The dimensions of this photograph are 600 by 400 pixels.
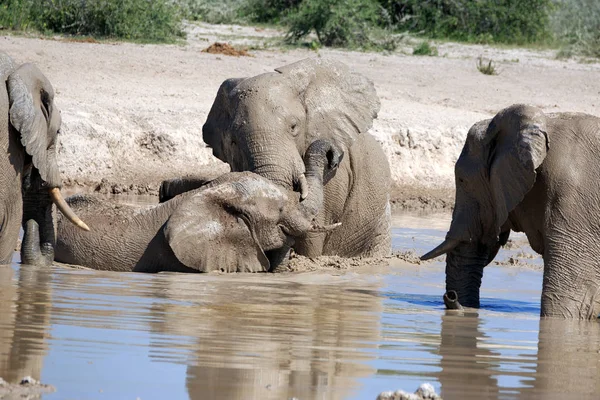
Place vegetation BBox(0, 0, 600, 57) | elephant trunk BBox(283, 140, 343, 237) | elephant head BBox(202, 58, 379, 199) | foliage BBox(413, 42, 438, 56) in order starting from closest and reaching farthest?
elephant trunk BBox(283, 140, 343, 237), elephant head BBox(202, 58, 379, 199), vegetation BBox(0, 0, 600, 57), foliage BBox(413, 42, 438, 56)

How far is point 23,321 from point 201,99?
35.9ft

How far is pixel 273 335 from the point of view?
18.8ft

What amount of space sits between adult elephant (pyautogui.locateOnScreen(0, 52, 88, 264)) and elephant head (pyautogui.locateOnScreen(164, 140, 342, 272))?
782 millimetres

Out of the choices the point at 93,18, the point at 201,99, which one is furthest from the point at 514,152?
the point at 93,18

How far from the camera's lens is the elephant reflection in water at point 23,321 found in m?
4.64

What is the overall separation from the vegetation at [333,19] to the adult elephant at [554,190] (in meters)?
13.5

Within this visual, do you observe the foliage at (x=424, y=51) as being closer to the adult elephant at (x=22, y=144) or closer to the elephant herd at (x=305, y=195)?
the elephant herd at (x=305, y=195)

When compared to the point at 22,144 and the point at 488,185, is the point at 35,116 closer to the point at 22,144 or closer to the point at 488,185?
the point at 22,144

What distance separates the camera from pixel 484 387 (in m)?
4.77

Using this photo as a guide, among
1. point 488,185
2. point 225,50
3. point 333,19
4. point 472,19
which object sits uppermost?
point 488,185

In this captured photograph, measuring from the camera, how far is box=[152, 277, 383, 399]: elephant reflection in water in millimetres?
4594

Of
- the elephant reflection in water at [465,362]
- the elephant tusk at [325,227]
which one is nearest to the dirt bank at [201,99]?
the elephant tusk at [325,227]

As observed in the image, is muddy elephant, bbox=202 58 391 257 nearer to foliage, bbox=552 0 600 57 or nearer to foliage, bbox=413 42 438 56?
foliage, bbox=413 42 438 56

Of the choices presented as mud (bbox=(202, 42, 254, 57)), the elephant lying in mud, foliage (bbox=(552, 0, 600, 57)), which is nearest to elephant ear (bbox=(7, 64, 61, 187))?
the elephant lying in mud
